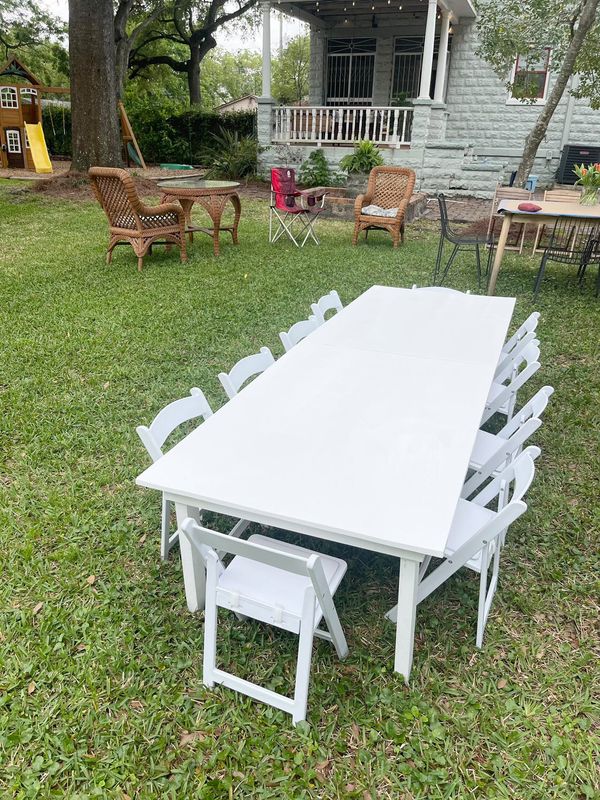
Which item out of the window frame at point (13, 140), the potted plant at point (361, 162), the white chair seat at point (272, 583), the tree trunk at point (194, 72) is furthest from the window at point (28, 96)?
the white chair seat at point (272, 583)

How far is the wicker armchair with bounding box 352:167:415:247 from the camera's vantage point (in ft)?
27.4

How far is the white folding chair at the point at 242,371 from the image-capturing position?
2660 millimetres

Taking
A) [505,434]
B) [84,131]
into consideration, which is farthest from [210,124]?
[505,434]

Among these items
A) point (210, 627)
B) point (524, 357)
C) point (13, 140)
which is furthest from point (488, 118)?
point (210, 627)

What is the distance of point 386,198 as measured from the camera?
902 centimetres

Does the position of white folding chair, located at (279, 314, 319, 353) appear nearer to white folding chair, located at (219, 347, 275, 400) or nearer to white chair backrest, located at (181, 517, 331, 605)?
white folding chair, located at (219, 347, 275, 400)

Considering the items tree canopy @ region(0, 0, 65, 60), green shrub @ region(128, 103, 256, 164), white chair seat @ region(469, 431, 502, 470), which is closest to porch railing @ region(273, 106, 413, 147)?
green shrub @ region(128, 103, 256, 164)

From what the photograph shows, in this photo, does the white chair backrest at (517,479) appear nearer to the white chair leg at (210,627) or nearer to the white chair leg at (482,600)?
the white chair leg at (482,600)

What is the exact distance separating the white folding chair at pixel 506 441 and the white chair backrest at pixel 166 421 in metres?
1.22

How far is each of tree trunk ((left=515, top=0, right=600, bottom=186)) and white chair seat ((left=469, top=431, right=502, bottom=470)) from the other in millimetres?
8450

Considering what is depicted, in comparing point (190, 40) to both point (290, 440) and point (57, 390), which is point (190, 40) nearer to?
point (57, 390)

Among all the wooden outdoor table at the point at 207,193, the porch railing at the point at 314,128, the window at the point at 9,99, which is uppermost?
the window at the point at 9,99

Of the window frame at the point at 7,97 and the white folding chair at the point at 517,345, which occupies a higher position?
the window frame at the point at 7,97

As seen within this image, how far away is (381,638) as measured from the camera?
2166 mm
